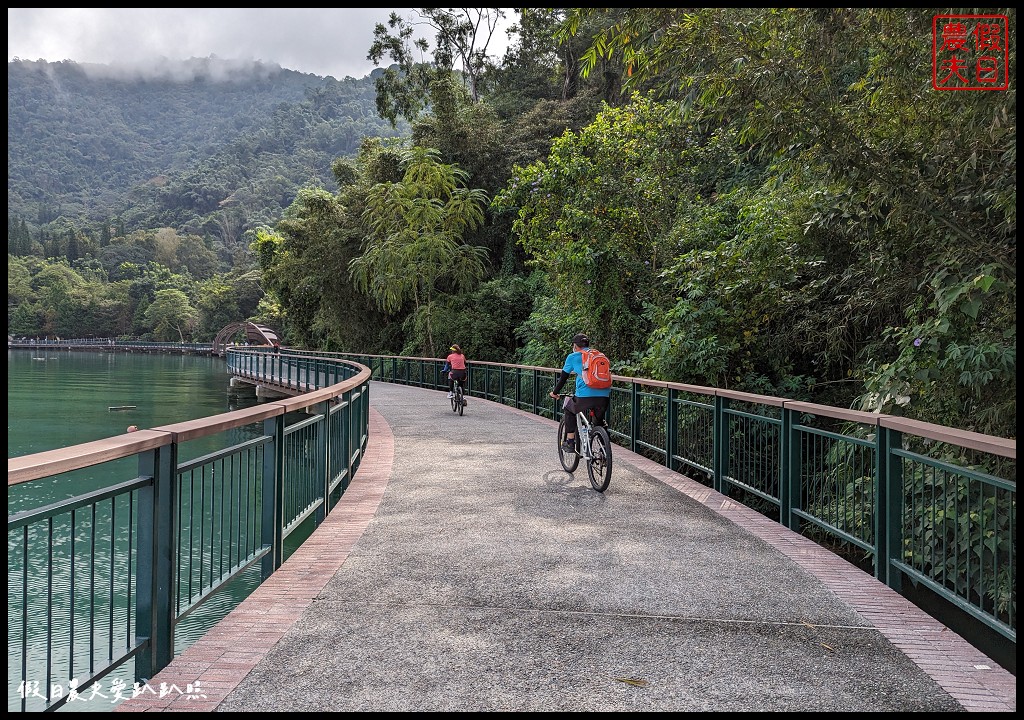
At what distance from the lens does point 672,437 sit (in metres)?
9.84

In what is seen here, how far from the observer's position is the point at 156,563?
3.57 metres

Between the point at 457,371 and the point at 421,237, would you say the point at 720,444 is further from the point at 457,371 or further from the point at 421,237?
the point at 421,237

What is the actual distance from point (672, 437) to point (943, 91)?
4.82 metres

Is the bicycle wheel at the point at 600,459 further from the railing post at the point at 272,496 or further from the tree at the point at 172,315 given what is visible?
the tree at the point at 172,315

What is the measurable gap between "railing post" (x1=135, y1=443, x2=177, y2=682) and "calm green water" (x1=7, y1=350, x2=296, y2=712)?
217mm

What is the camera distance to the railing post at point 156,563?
352cm

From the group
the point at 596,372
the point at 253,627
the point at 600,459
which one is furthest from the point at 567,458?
the point at 253,627

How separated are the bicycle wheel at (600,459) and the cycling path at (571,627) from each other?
2.45ft

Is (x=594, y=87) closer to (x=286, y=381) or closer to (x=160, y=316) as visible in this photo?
(x=286, y=381)

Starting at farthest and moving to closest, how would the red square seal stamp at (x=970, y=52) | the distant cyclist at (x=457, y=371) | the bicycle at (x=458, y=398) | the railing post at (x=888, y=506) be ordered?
the distant cyclist at (x=457, y=371)
the bicycle at (x=458, y=398)
the red square seal stamp at (x=970, y=52)
the railing post at (x=888, y=506)

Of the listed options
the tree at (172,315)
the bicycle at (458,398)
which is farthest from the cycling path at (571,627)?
the tree at (172,315)

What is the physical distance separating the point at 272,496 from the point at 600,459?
3845 mm

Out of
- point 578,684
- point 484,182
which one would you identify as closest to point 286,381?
point 484,182

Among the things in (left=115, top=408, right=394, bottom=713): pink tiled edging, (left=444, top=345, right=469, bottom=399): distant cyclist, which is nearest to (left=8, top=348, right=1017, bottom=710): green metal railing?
(left=115, top=408, right=394, bottom=713): pink tiled edging
